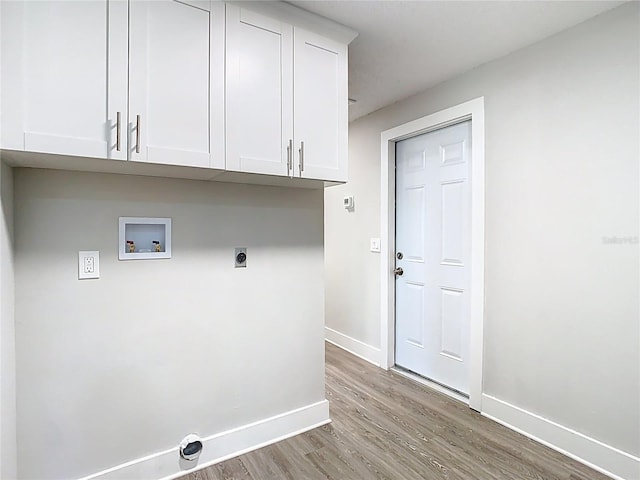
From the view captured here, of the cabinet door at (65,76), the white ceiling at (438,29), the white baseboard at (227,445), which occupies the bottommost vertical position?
the white baseboard at (227,445)

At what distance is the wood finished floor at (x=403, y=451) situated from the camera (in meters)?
1.85

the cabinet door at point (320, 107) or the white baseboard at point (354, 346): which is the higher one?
the cabinet door at point (320, 107)

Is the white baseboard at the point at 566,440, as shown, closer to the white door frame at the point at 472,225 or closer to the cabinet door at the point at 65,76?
the white door frame at the point at 472,225

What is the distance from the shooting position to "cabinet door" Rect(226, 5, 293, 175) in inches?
66.1

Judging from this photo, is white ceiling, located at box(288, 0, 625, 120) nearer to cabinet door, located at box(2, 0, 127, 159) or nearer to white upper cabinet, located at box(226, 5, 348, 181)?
white upper cabinet, located at box(226, 5, 348, 181)

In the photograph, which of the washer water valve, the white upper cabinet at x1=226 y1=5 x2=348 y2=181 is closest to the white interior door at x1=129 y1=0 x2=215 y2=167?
the white upper cabinet at x1=226 y1=5 x2=348 y2=181

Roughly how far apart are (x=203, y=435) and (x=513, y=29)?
289cm

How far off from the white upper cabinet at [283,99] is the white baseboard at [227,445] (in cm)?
150

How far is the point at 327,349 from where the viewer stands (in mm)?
3797

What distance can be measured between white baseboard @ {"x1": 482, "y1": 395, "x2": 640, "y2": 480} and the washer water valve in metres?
1.89

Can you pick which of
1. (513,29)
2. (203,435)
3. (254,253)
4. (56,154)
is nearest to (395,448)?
(203,435)

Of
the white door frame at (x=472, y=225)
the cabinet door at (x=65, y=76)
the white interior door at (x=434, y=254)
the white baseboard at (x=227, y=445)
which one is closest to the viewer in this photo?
the cabinet door at (x=65, y=76)

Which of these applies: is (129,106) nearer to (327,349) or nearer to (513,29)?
(513,29)

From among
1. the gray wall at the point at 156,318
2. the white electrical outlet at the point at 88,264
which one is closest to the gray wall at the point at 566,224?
the gray wall at the point at 156,318
